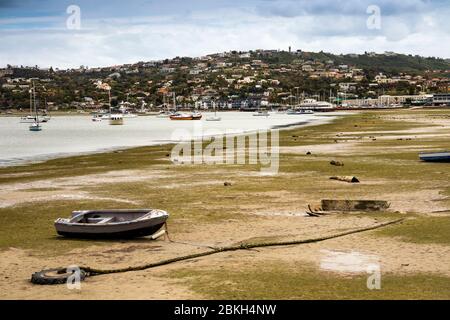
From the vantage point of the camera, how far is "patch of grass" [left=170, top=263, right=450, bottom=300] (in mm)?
13273

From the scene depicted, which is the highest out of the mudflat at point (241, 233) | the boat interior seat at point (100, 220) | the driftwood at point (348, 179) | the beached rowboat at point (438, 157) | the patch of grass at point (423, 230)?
the beached rowboat at point (438, 157)

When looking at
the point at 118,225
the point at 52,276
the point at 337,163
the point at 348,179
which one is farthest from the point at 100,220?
the point at 337,163

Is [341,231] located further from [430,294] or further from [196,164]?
[196,164]

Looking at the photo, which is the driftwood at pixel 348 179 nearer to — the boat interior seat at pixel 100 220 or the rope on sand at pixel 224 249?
the rope on sand at pixel 224 249

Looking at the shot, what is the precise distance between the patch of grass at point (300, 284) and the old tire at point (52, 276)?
7.47 ft

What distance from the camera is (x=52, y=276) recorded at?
14.9 m

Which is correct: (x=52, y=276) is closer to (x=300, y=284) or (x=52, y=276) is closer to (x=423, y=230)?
(x=300, y=284)

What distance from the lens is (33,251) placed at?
1844 cm

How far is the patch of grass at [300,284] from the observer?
1327 centimetres

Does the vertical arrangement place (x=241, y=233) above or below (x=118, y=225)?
below

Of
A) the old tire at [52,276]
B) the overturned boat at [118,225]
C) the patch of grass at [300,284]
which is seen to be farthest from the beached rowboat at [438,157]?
the old tire at [52,276]

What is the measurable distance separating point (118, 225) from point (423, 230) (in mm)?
8744

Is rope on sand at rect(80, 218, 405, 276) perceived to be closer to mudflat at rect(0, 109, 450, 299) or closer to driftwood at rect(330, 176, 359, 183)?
mudflat at rect(0, 109, 450, 299)
